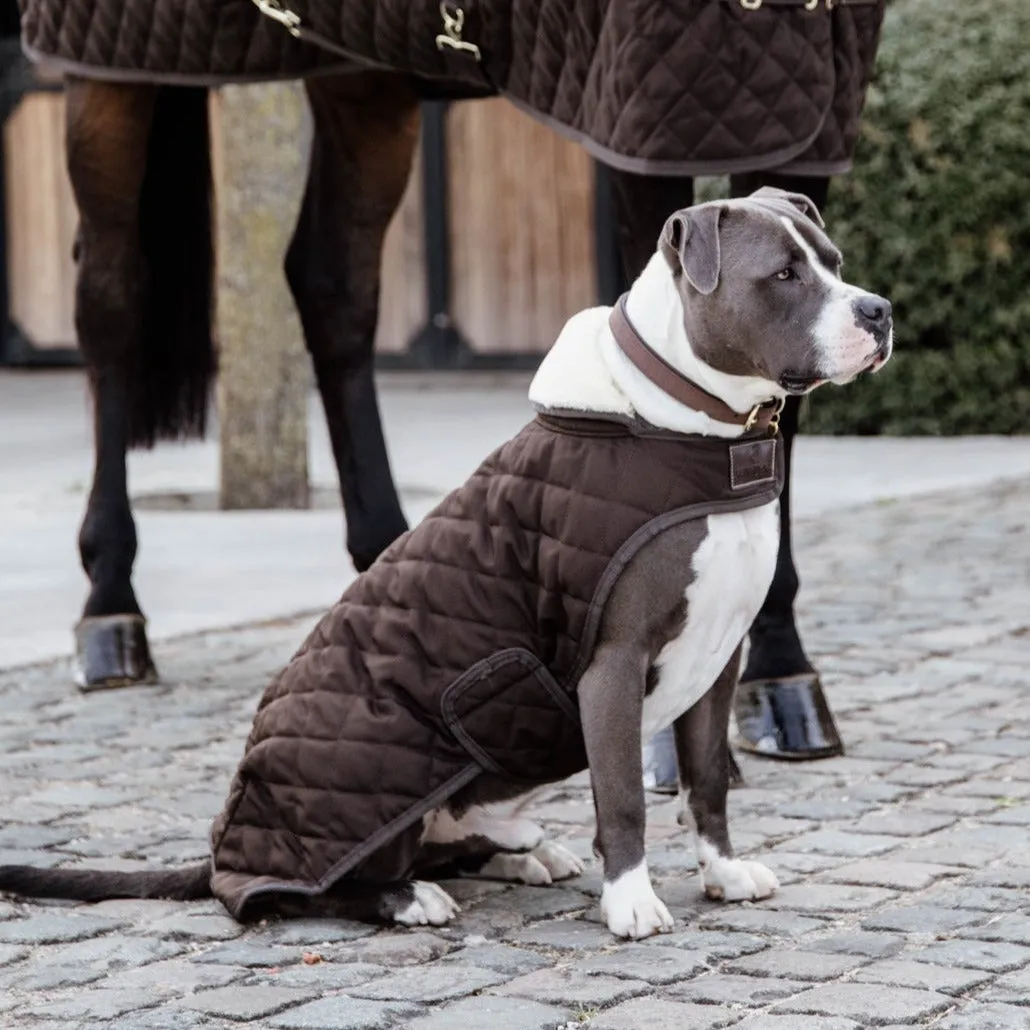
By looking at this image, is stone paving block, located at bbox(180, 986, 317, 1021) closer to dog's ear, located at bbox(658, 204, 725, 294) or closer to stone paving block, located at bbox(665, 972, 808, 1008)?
stone paving block, located at bbox(665, 972, 808, 1008)

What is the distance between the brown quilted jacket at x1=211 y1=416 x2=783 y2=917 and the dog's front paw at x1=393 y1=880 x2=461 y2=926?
54 mm

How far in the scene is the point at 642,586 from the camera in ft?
10.6

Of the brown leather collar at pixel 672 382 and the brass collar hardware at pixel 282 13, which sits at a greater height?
the brass collar hardware at pixel 282 13

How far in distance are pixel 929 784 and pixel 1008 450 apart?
5.56 metres

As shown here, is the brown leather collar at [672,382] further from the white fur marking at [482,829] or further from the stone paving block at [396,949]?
the stone paving block at [396,949]

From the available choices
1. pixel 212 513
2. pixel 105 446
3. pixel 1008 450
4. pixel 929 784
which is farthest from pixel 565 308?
pixel 929 784

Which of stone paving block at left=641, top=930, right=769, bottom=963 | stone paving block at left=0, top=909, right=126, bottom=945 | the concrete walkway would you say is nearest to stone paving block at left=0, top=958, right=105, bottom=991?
stone paving block at left=0, top=909, right=126, bottom=945

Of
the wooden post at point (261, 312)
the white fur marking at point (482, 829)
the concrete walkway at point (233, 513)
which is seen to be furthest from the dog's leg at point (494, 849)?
the wooden post at point (261, 312)

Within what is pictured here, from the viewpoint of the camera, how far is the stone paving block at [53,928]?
131 inches

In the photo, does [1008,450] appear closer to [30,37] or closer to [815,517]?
[815,517]

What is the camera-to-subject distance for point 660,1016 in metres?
2.90

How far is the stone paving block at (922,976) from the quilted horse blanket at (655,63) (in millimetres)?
1479

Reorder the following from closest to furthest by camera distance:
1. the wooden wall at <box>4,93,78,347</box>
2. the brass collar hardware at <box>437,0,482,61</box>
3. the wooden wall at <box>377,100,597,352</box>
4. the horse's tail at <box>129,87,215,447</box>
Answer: the brass collar hardware at <box>437,0,482,61</box> → the horse's tail at <box>129,87,215,447</box> → the wooden wall at <box>377,100,597,352</box> → the wooden wall at <box>4,93,78,347</box>

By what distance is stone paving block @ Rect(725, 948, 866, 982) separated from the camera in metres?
3.05
